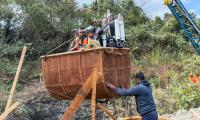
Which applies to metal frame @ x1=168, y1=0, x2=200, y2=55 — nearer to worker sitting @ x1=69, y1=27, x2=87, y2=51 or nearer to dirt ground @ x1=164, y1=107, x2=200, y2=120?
dirt ground @ x1=164, y1=107, x2=200, y2=120

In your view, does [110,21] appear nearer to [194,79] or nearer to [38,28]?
[194,79]

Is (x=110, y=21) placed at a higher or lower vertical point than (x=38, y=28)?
lower

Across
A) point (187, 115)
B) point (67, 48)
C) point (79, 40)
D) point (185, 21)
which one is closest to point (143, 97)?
point (79, 40)

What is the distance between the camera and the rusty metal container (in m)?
7.50

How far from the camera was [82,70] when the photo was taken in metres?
7.61

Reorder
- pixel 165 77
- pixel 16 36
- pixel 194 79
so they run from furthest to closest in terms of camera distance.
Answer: pixel 16 36 → pixel 165 77 → pixel 194 79

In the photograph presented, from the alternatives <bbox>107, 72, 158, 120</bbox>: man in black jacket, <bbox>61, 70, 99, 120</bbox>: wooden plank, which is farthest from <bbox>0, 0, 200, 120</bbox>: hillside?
<bbox>61, 70, 99, 120</bbox>: wooden plank

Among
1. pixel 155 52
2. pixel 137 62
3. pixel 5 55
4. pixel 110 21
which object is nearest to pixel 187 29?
pixel 155 52

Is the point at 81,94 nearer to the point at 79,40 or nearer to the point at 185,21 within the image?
the point at 79,40

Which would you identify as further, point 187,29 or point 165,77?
point 187,29

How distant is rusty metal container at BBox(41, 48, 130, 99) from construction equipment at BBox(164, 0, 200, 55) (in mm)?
13474

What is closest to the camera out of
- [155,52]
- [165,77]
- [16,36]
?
[165,77]

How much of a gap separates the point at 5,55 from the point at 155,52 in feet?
21.2

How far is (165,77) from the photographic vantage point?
17.0 metres
